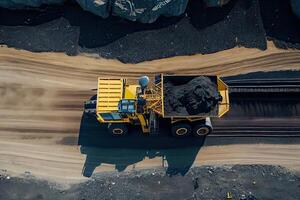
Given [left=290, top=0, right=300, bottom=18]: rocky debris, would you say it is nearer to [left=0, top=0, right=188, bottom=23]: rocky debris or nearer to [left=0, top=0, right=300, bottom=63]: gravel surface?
[left=0, top=0, right=300, bottom=63]: gravel surface

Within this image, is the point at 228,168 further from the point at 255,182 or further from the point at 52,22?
the point at 52,22

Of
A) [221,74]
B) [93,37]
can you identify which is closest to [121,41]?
[93,37]

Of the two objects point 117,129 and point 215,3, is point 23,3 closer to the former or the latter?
point 117,129

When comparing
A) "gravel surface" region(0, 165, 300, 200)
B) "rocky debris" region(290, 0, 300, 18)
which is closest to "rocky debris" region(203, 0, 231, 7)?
"rocky debris" region(290, 0, 300, 18)

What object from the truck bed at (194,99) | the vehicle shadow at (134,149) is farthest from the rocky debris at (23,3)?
the truck bed at (194,99)

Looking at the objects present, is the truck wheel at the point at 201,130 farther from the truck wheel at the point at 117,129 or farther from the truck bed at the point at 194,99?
the truck wheel at the point at 117,129

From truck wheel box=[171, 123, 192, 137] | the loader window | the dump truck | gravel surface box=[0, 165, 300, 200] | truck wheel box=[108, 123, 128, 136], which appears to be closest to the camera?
the dump truck

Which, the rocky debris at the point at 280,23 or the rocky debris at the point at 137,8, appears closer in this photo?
the rocky debris at the point at 137,8

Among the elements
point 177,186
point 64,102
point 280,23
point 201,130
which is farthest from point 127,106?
point 280,23
